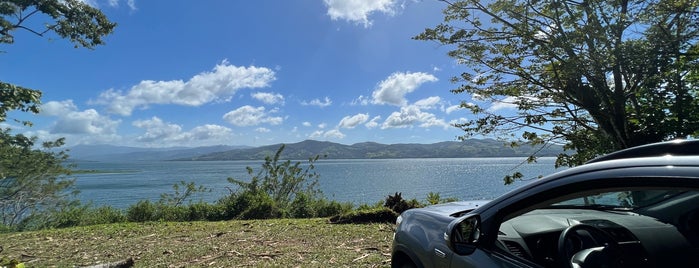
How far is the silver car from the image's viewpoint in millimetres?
1442

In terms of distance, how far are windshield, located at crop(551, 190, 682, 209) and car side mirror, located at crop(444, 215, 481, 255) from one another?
43cm

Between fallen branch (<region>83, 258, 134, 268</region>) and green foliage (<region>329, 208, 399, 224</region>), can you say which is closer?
fallen branch (<region>83, 258, 134, 268</region>)

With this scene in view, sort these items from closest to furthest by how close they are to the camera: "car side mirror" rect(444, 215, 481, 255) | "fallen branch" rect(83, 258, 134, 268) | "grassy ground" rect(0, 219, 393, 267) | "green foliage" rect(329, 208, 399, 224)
Result: "car side mirror" rect(444, 215, 481, 255) < "fallen branch" rect(83, 258, 134, 268) < "grassy ground" rect(0, 219, 393, 267) < "green foliage" rect(329, 208, 399, 224)

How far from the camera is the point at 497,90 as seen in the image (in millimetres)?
8461

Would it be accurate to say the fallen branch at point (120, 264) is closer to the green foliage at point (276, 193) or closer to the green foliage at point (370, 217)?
the green foliage at point (370, 217)

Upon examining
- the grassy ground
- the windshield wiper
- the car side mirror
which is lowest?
the grassy ground

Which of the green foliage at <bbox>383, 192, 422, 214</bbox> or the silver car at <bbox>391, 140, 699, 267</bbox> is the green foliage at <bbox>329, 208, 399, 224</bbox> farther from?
the silver car at <bbox>391, 140, 699, 267</bbox>

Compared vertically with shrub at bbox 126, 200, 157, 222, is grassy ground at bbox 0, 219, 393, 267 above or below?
above

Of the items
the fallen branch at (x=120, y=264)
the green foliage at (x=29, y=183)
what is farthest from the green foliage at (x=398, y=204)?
the green foliage at (x=29, y=183)

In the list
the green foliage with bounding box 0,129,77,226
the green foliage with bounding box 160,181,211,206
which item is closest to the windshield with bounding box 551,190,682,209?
the green foliage with bounding box 160,181,211,206

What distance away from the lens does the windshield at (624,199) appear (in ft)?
5.96

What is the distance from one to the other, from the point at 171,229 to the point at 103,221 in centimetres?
522

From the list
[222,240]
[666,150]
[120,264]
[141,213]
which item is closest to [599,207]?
[666,150]

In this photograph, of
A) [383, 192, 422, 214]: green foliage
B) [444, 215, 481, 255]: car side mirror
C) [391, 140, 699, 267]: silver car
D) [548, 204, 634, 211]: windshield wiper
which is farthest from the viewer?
[383, 192, 422, 214]: green foliage
